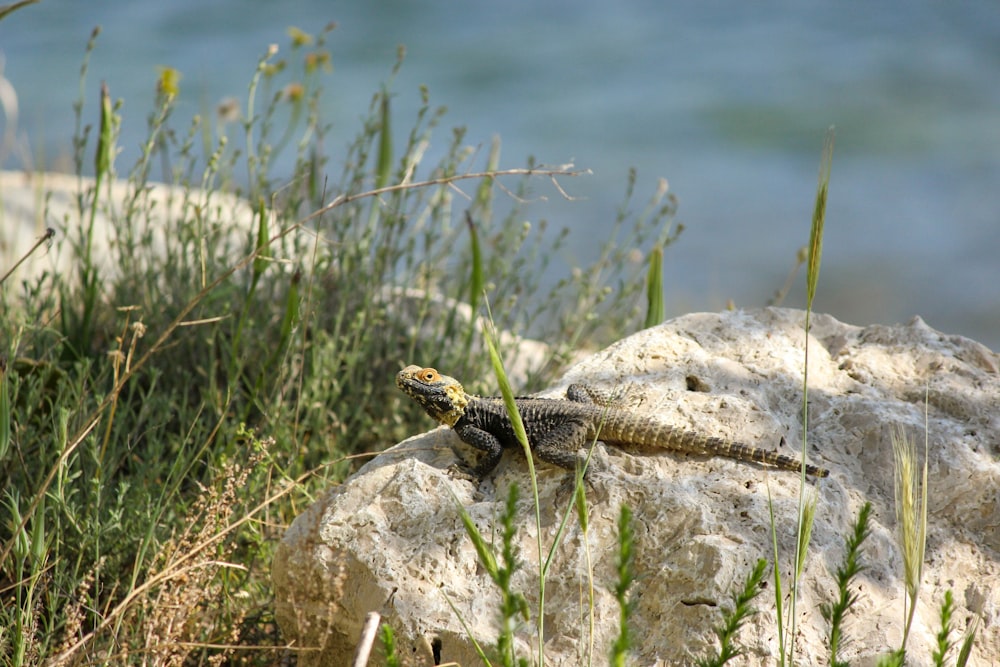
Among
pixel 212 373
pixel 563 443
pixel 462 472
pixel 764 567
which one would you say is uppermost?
pixel 764 567

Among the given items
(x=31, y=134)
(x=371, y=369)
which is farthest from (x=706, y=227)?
(x=31, y=134)

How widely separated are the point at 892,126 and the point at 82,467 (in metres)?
11.3

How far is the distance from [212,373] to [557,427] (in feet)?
Result: 6.23

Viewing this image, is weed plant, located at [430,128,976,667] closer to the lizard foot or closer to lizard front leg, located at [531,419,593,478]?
lizard front leg, located at [531,419,593,478]

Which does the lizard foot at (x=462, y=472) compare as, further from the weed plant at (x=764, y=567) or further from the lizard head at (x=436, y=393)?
the weed plant at (x=764, y=567)

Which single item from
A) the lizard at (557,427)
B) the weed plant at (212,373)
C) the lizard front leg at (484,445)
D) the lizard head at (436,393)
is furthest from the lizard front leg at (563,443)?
the weed plant at (212,373)

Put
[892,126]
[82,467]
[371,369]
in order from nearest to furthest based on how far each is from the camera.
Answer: [82,467]
[371,369]
[892,126]

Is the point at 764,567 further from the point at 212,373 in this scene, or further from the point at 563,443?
the point at 212,373

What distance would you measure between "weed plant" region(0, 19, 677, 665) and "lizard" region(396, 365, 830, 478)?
0.56 metres

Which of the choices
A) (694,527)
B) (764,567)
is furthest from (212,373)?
(764,567)

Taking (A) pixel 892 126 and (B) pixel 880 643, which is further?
(A) pixel 892 126

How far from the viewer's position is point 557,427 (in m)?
3.53

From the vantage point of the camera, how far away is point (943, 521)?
3.20m

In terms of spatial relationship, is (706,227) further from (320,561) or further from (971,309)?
(320,561)
